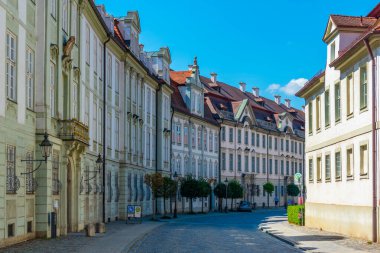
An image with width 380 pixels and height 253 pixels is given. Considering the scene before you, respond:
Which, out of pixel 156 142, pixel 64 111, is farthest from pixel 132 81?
pixel 64 111

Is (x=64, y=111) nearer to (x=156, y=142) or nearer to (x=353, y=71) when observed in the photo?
(x=353, y=71)

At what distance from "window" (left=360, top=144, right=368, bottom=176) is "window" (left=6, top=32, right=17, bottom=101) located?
13.2 metres

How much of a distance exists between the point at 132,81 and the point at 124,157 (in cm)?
589

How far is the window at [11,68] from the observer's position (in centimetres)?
2230

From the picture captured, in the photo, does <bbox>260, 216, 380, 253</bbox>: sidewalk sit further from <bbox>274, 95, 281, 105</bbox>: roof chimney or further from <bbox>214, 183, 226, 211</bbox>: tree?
<bbox>274, 95, 281, 105</bbox>: roof chimney

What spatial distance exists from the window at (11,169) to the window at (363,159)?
13.0m

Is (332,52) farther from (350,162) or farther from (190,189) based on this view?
(190,189)

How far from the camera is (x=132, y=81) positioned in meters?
50.0

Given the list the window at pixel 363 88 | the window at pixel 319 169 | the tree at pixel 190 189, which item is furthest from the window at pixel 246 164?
the window at pixel 363 88

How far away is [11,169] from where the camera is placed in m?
22.6

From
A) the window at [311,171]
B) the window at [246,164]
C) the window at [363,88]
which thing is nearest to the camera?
the window at [363,88]

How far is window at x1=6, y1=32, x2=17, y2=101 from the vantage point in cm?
2230

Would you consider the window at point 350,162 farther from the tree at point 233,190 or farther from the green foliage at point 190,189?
the tree at point 233,190

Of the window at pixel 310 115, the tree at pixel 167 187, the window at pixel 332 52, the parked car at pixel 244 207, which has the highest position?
the window at pixel 332 52
